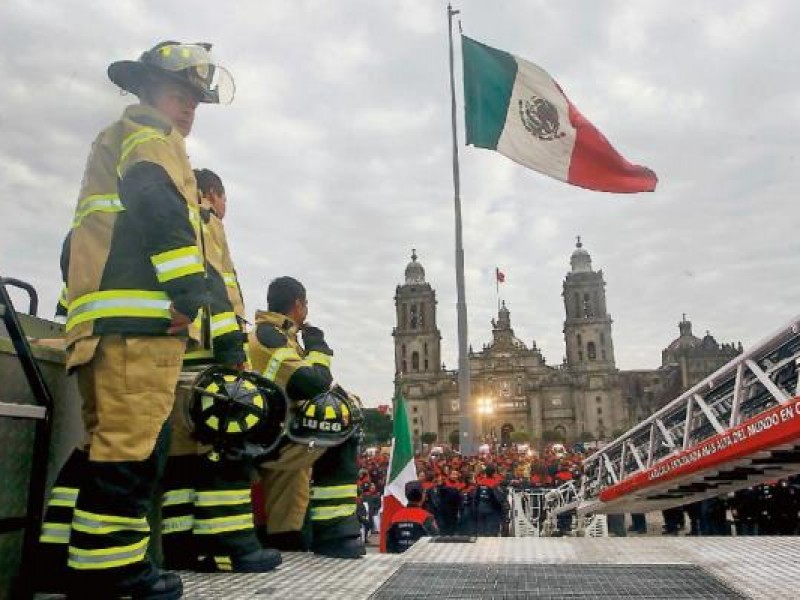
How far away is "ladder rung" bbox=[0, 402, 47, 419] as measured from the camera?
2130 millimetres

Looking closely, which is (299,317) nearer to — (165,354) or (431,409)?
(165,354)

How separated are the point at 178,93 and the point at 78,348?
4.18 feet

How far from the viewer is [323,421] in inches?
147

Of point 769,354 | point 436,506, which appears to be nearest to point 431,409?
point 436,506

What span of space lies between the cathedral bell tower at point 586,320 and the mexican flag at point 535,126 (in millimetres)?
80827

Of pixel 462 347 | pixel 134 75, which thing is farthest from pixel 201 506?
pixel 462 347

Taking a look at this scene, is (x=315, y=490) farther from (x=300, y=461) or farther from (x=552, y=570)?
(x=552, y=570)

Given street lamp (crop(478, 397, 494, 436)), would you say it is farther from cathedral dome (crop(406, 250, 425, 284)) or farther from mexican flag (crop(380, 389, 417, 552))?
mexican flag (crop(380, 389, 417, 552))

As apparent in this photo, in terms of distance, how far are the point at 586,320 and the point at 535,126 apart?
82.2 metres

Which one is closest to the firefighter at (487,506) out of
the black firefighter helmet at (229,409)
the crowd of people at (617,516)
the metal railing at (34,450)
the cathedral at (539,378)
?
the crowd of people at (617,516)

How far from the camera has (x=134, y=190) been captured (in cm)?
258

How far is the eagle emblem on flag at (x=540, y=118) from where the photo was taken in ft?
33.7

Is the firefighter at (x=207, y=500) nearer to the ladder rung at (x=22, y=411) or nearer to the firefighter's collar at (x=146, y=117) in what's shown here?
the firefighter's collar at (x=146, y=117)

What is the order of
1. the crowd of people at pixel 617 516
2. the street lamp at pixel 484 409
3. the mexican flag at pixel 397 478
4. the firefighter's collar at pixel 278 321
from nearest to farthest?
the firefighter's collar at pixel 278 321 < the mexican flag at pixel 397 478 < the crowd of people at pixel 617 516 < the street lamp at pixel 484 409
